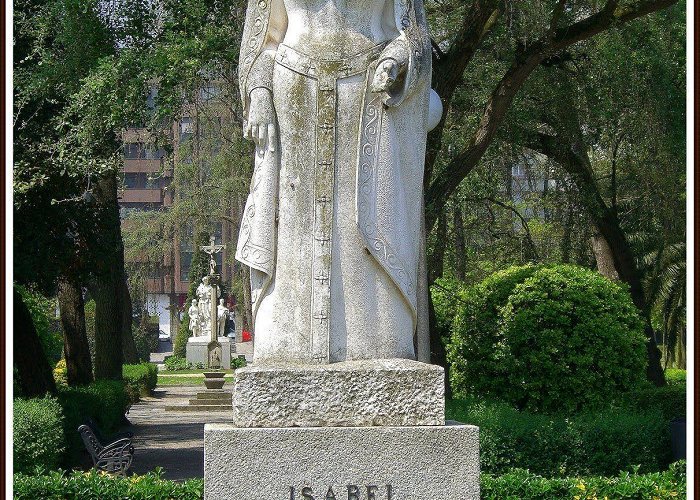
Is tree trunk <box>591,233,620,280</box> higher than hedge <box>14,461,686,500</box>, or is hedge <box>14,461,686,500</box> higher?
tree trunk <box>591,233,620,280</box>

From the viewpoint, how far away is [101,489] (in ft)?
30.2

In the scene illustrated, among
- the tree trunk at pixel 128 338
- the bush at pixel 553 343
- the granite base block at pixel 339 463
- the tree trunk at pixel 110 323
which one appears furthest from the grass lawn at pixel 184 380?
the granite base block at pixel 339 463

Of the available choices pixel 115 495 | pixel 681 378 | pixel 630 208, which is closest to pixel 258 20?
pixel 115 495

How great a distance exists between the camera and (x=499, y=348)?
1600 centimetres

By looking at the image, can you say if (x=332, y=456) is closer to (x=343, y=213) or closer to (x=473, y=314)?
(x=343, y=213)

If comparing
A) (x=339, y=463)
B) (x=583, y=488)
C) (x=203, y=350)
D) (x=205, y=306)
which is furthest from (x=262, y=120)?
(x=205, y=306)

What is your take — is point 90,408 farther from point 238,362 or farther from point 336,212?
point 238,362

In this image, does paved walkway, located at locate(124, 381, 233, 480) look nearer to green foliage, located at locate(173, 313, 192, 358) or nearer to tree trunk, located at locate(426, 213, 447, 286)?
tree trunk, located at locate(426, 213, 447, 286)

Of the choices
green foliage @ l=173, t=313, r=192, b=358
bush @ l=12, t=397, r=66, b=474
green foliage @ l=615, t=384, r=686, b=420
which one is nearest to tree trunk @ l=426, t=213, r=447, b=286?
green foliage @ l=615, t=384, r=686, b=420

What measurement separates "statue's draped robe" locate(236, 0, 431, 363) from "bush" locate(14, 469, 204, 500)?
3.68m

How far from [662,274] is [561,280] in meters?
20.4

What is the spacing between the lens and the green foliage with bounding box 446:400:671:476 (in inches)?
483

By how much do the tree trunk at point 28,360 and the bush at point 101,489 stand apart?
25.6 ft

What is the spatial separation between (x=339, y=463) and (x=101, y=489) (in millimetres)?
4400
